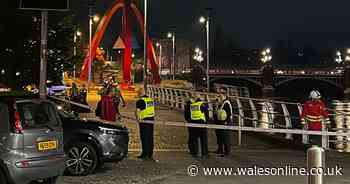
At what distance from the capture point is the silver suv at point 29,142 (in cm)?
859

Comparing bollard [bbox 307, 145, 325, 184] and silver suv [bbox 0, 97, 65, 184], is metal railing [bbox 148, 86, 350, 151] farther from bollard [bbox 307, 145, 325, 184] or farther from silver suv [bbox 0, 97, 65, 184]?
bollard [bbox 307, 145, 325, 184]

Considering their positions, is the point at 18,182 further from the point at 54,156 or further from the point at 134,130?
the point at 134,130

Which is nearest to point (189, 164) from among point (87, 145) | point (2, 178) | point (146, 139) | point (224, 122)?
point (146, 139)

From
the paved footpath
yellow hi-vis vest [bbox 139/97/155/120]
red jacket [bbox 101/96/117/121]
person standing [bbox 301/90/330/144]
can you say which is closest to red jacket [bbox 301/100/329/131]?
person standing [bbox 301/90/330/144]

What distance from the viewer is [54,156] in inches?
360

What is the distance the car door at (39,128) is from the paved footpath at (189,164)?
5.24ft

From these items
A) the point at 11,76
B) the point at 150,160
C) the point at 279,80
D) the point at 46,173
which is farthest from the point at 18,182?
the point at 279,80

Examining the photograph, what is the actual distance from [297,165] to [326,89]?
8568cm

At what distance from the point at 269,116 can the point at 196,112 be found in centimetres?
720

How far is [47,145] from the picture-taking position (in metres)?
9.02

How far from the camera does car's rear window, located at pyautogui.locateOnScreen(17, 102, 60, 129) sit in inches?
349

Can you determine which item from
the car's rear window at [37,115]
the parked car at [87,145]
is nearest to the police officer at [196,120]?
the parked car at [87,145]

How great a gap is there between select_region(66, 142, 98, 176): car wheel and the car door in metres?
1.82

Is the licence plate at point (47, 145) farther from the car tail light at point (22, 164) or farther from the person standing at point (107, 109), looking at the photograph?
the person standing at point (107, 109)
